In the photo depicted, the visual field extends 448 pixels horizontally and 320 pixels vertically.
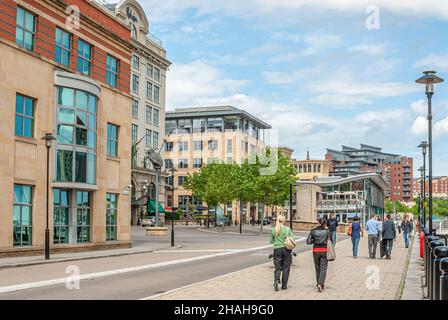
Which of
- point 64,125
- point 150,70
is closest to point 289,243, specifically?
point 64,125

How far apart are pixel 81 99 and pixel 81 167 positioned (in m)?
3.40

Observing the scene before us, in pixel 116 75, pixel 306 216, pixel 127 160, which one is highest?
pixel 116 75

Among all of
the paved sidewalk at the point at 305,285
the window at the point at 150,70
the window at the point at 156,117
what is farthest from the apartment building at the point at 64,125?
the window at the point at 156,117

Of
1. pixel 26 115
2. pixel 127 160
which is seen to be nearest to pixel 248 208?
pixel 127 160

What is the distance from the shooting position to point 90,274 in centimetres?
1934

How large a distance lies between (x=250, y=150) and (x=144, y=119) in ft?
145

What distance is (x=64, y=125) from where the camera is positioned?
30.4 meters

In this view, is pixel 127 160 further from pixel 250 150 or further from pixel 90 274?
pixel 250 150

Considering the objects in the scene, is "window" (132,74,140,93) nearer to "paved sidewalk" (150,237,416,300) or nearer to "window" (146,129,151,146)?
"window" (146,129,151,146)

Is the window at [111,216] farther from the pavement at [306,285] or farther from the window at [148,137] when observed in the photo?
the window at [148,137]

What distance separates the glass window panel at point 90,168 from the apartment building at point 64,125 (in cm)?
5

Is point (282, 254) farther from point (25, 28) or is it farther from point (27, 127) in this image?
point (25, 28)

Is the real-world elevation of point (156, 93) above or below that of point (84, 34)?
above
